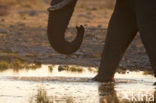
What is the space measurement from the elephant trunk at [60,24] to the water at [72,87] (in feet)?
2.51

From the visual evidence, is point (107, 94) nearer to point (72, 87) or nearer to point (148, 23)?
point (72, 87)

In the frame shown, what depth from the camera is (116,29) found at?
12156 millimetres

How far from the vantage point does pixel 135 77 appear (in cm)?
1388

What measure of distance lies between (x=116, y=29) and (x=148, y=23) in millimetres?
1462

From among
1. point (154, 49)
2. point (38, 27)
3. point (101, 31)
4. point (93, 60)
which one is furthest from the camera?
point (38, 27)

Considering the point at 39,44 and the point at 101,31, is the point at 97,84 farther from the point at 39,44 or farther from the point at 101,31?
the point at 101,31

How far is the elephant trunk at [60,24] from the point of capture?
10.9m

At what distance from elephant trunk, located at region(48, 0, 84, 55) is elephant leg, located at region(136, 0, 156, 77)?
1113mm

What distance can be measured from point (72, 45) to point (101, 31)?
40.5 feet

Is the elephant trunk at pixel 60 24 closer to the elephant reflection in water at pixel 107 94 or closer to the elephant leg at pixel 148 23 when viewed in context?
the elephant reflection in water at pixel 107 94

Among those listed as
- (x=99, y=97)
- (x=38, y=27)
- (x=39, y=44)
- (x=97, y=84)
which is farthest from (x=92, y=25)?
(x=99, y=97)

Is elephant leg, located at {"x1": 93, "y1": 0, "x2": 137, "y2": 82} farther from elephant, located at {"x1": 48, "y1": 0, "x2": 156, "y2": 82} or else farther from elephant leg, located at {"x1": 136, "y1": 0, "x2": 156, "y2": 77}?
elephant leg, located at {"x1": 136, "y1": 0, "x2": 156, "y2": 77}

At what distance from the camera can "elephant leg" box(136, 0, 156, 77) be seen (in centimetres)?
1070

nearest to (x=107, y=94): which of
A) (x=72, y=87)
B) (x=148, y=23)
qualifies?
(x=72, y=87)
